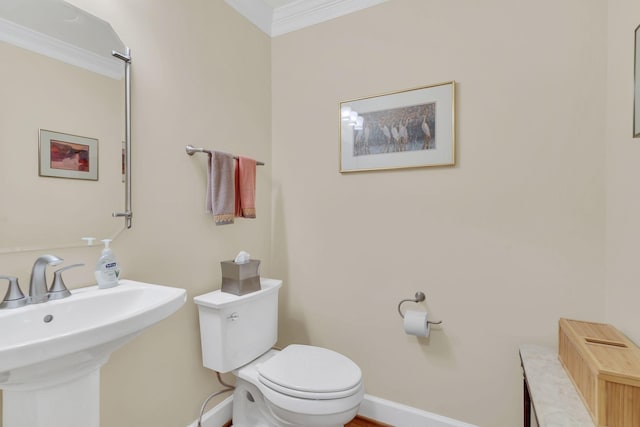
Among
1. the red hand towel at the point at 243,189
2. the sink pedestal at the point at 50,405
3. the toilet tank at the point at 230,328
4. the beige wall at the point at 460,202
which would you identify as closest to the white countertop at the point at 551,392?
the beige wall at the point at 460,202

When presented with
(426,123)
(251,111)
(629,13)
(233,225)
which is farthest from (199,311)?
(629,13)

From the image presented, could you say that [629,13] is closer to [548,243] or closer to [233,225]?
[548,243]

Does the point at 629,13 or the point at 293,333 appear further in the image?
the point at 293,333

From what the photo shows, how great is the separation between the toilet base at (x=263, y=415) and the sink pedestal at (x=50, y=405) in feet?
2.29

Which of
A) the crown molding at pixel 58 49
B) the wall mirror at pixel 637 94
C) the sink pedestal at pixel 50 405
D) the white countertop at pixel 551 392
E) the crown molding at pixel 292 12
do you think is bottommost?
the white countertop at pixel 551 392

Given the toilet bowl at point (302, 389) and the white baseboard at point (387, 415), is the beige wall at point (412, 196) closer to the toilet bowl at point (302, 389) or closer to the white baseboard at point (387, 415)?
the white baseboard at point (387, 415)

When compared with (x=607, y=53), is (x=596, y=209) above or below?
below

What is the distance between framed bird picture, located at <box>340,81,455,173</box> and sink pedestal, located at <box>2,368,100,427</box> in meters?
1.50

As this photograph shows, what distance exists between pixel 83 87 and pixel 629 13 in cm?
204

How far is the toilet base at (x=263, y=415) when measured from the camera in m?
1.23

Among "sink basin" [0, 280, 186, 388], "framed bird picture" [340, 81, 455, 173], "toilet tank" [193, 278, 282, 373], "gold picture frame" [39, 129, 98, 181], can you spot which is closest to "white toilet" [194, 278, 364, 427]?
"toilet tank" [193, 278, 282, 373]

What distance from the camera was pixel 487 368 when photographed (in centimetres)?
150

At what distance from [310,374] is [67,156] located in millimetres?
1280

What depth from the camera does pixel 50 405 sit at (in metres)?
0.85
